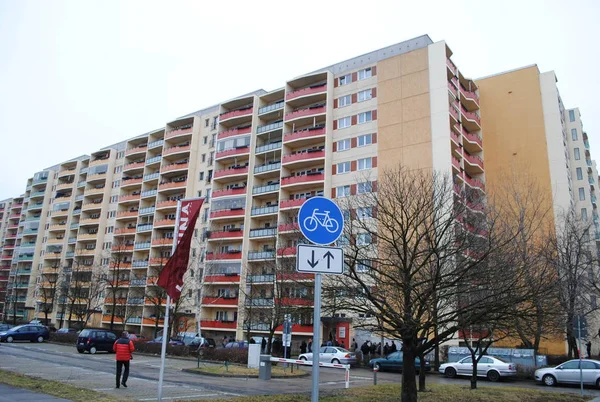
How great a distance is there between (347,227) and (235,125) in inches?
2008

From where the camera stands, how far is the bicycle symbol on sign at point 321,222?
20.4ft

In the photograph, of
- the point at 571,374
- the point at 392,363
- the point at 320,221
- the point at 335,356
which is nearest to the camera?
the point at 320,221

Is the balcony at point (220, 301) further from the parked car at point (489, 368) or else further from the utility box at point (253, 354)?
the parked car at point (489, 368)

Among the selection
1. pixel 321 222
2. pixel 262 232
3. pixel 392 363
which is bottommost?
pixel 392 363

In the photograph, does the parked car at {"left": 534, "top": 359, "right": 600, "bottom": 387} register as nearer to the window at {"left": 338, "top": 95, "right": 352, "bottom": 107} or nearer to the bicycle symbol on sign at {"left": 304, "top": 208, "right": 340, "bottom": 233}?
the bicycle symbol on sign at {"left": 304, "top": 208, "right": 340, "bottom": 233}

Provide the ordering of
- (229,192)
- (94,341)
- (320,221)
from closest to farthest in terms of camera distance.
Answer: (320,221) < (94,341) < (229,192)

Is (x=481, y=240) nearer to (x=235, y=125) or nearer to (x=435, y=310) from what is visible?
(x=435, y=310)

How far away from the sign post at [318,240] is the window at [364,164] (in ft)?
143

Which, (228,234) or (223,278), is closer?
(223,278)

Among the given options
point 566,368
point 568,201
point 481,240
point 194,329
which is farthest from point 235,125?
point 481,240

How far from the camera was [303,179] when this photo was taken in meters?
52.2

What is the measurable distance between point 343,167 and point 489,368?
2875 cm

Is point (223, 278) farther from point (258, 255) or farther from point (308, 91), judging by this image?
point (308, 91)

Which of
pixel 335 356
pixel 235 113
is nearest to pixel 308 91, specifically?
pixel 235 113
